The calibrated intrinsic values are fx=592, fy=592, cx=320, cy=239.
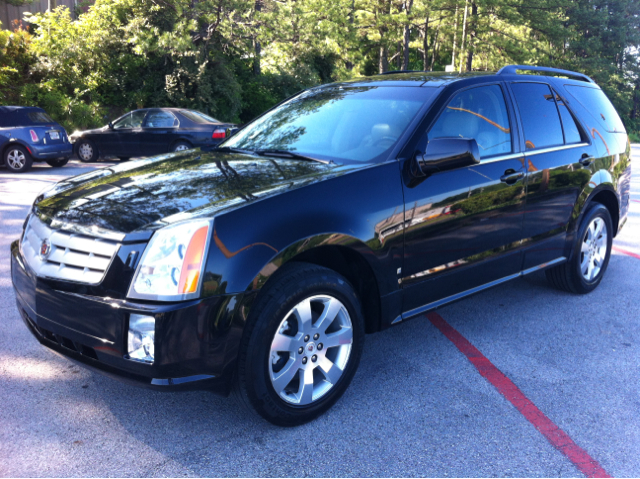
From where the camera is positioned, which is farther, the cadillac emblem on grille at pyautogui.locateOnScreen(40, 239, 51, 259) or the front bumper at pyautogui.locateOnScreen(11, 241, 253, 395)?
the cadillac emblem on grille at pyautogui.locateOnScreen(40, 239, 51, 259)

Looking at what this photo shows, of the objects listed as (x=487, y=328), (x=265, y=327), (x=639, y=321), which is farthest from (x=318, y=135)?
(x=639, y=321)

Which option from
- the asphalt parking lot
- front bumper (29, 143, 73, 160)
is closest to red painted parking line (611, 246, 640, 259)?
the asphalt parking lot

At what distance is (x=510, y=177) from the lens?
4023 millimetres

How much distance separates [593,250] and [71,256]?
14.3ft

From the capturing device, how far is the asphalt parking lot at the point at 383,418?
8.85ft

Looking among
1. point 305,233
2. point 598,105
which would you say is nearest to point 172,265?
point 305,233

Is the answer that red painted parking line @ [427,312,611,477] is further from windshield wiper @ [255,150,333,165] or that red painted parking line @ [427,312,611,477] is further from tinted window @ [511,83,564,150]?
windshield wiper @ [255,150,333,165]

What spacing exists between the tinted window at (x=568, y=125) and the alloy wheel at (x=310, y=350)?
2731mm

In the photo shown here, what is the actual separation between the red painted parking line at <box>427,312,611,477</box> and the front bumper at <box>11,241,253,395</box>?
1.62 m

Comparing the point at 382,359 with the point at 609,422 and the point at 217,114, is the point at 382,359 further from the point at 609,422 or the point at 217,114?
the point at 217,114

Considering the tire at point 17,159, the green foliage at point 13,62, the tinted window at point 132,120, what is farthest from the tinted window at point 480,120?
the green foliage at point 13,62

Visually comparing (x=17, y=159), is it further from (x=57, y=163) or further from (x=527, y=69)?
(x=527, y=69)

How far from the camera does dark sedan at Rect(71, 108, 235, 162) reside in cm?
1455

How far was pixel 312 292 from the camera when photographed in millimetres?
2939
